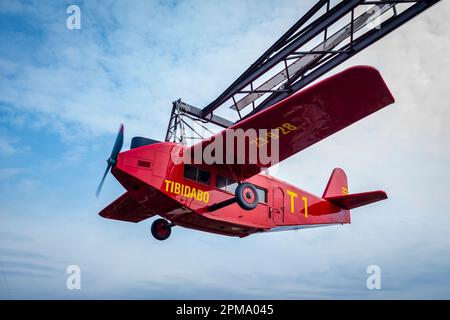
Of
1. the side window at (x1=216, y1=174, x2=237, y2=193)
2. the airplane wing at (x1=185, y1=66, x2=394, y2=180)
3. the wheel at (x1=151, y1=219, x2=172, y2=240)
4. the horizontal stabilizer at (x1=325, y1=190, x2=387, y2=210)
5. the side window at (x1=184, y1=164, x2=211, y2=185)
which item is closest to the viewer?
the airplane wing at (x1=185, y1=66, x2=394, y2=180)

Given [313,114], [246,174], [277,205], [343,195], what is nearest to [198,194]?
[246,174]

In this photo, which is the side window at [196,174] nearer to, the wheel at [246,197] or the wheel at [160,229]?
the wheel at [246,197]

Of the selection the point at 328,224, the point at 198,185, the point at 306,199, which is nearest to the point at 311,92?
the point at 198,185

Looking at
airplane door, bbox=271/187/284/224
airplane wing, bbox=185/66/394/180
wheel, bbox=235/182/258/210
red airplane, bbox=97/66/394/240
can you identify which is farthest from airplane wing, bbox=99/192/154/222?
airplane door, bbox=271/187/284/224

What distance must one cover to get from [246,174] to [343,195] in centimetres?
456

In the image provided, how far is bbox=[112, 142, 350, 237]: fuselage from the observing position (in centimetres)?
793

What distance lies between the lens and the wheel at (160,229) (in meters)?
10.6

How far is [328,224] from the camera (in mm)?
12203

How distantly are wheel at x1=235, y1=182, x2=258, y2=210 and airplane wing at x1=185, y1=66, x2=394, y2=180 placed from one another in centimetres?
91

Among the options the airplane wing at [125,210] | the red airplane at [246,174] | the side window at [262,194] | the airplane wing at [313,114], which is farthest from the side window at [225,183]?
the airplane wing at [125,210]

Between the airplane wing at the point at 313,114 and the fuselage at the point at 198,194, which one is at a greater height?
the airplane wing at the point at 313,114

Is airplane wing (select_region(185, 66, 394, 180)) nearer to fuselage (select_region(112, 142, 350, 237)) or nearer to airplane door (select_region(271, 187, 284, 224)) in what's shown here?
fuselage (select_region(112, 142, 350, 237))

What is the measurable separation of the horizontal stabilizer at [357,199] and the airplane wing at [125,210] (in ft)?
22.5

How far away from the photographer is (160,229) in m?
10.7
